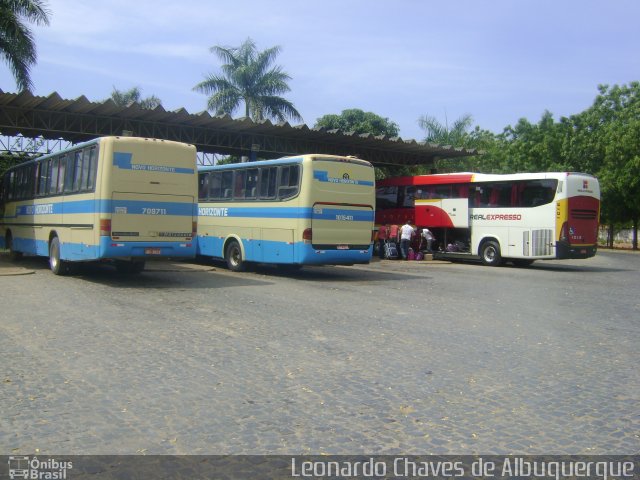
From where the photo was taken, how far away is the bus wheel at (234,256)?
18328mm

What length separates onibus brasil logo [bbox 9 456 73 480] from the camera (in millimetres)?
3973

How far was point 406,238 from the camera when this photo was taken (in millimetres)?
25812

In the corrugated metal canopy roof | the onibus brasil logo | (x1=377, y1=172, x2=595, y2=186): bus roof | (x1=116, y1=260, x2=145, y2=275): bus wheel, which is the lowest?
the onibus brasil logo

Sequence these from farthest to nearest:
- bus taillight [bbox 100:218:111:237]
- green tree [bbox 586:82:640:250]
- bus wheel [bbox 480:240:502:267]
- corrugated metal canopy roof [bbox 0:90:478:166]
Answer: green tree [bbox 586:82:640:250]
bus wheel [bbox 480:240:502:267]
corrugated metal canopy roof [bbox 0:90:478:166]
bus taillight [bbox 100:218:111:237]

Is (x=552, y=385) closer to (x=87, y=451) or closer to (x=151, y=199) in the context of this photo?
(x=87, y=451)

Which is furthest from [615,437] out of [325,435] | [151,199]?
[151,199]

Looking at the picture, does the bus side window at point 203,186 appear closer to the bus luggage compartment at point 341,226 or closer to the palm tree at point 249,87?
the bus luggage compartment at point 341,226

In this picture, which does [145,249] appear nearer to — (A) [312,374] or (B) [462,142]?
(A) [312,374]

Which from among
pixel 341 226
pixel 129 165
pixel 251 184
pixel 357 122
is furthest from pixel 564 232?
pixel 357 122

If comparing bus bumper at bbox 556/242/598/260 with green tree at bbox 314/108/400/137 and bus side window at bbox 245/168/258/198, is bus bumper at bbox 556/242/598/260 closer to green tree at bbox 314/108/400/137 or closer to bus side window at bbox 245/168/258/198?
bus side window at bbox 245/168/258/198

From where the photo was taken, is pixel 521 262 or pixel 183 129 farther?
pixel 183 129

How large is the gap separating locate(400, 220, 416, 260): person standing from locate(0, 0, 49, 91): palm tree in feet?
52.9

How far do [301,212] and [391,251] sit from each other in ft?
36.8

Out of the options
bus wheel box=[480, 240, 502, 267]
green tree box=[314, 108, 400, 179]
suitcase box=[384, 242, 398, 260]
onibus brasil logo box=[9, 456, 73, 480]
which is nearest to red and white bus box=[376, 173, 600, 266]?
bus wheel box=[480, 240, 502, 267]
